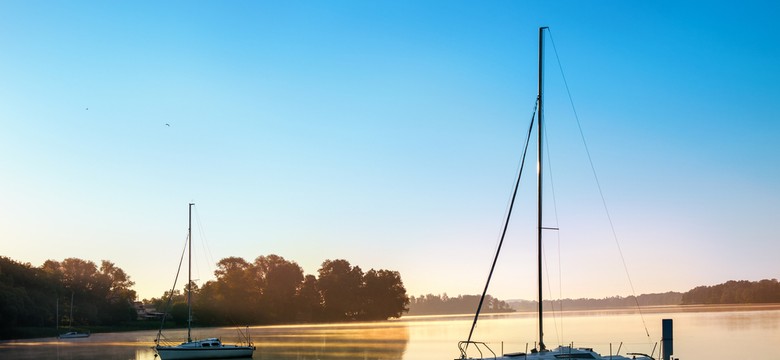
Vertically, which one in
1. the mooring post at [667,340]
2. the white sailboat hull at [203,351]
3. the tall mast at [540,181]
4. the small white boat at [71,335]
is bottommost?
the small white boat at [71,335]

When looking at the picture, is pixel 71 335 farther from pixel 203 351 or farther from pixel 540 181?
pixel 540 181

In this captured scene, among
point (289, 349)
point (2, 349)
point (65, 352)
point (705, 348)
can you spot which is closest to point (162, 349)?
point (289, 349)

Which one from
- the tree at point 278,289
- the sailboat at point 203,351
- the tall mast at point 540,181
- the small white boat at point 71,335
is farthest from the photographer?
the tree at point 278,289

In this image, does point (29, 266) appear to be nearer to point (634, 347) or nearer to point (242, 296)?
point (242, 296)

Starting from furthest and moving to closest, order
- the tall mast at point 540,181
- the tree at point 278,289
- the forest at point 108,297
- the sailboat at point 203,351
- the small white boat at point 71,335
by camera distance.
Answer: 1. the tree at point 278,289
2. the forest at point 108,297
3. the small white boat at point 71,335
4. the sailboat at point 203,351
5. the tall mast at point 540,181

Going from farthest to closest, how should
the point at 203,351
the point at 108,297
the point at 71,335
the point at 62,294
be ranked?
the point at 108,297, the point at 62,294, the point at 71,335, the point at 203,351

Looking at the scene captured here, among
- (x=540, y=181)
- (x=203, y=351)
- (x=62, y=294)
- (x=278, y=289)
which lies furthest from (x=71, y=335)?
(x=540, y=181)

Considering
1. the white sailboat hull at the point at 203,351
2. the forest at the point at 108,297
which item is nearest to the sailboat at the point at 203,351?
the white sailboat hull at the point at 203,351

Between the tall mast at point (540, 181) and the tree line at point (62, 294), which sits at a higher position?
the tall mast at point (540, 181)

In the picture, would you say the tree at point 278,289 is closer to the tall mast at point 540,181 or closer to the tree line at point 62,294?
the tree line at point 62,294

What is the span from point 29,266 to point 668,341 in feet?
416

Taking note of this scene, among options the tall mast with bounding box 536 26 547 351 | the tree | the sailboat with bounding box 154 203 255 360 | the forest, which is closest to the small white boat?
the forest

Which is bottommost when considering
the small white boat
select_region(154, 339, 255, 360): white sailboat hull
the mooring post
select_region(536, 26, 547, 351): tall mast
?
the small white boat

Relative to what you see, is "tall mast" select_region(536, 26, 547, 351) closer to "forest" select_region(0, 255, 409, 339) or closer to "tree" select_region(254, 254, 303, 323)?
"forest" select_region(0, 255, 409, 339)
